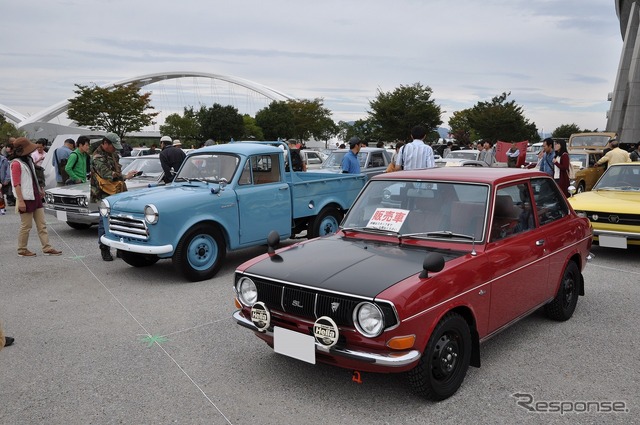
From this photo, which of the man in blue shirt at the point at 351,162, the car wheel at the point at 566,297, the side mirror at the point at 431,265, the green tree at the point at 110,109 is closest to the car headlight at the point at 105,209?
the man in blue shirt at the point at 351,162

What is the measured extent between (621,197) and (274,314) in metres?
6.87

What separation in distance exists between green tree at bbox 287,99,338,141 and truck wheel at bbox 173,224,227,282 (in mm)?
62936

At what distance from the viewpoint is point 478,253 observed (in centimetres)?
379

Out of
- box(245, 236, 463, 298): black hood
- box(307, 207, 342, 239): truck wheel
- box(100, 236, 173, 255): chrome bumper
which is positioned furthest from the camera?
box(307, 207, 342, 239): truck wheel

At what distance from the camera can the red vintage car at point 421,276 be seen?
3.25 m

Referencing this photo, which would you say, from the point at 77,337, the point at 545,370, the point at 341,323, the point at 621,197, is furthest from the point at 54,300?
the point at 621,197

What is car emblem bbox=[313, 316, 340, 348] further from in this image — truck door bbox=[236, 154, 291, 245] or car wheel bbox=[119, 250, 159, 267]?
car wheel bbox=[119, 250, 159, 267]

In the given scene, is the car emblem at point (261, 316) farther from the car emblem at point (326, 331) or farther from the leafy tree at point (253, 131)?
the leafy tree at point (253, 131)

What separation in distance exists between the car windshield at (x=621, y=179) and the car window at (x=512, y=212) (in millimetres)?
5199

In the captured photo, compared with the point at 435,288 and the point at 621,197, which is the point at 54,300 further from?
the point at 621,197

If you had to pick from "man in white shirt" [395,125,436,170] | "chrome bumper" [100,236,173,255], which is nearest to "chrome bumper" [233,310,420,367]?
"chrome bumper" [100,236,173,255]

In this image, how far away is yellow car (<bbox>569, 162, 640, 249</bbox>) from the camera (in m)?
7.31

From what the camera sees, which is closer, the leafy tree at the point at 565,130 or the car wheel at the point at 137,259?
the car wheel at the point at 137,259

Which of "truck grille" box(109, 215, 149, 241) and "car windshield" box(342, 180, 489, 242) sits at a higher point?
"car windshield" box(342, 180, 489, 242)
